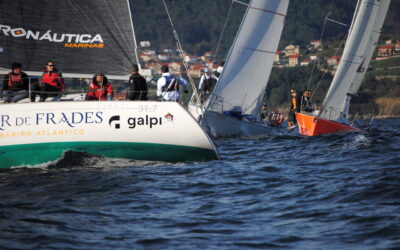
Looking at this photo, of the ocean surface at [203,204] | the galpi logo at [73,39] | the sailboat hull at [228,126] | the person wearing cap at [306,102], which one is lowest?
the ocean surface at [203,204]

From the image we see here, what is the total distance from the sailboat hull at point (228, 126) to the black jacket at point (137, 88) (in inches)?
271

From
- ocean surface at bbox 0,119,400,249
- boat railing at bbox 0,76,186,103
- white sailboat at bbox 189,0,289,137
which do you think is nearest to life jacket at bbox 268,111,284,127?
white sailboat at bbox 189,0,289,137

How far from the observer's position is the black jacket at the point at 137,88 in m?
12.2

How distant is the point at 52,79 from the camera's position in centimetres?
1231

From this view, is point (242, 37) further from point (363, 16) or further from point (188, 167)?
point (188, 167)

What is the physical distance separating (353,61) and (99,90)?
49.6 ft

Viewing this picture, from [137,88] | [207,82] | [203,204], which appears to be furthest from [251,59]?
[203,204]

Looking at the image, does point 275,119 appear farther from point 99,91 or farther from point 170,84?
point 99,91

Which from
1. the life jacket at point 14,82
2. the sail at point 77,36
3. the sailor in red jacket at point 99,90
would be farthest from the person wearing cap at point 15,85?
the sailor in red jacket at point 99,90

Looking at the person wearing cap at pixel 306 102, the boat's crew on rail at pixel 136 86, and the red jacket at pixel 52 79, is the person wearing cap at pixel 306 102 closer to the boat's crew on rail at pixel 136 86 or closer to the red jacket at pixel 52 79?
the boat's crew on rail at pixel 136 86

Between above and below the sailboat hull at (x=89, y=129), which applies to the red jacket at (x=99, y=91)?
above

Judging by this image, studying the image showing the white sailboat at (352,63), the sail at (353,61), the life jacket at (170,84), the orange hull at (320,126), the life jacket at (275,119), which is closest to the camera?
the life jacket at (170,84)

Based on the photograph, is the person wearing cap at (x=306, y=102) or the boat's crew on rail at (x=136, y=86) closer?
the boat's crew on rail at (x=136, y=86)

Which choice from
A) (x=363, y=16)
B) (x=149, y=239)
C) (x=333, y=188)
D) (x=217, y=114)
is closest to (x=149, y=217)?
(x=149, y=239)
